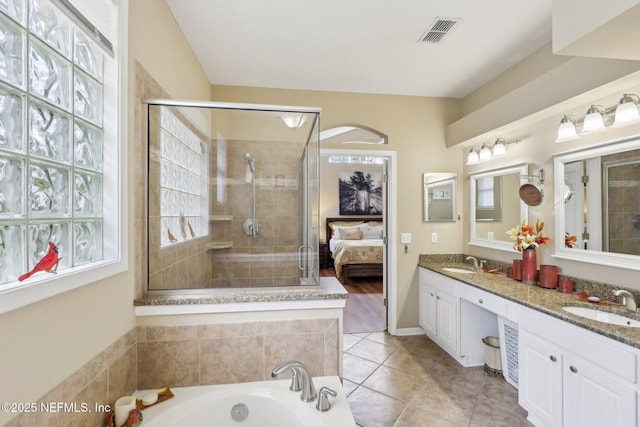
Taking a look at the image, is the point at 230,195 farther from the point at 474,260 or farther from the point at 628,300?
the point at 628,300

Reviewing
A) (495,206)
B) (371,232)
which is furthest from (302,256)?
(371,232)

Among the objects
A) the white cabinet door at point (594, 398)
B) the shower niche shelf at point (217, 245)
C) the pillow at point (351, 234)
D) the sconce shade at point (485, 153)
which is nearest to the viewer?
the white cabinet door at point (594, 398)

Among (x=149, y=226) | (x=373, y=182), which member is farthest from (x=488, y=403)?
(x=373, y=182)

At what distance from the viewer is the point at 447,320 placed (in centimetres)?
289

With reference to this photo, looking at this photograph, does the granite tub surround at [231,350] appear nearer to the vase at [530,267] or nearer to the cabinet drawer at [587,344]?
the cabinet drawer at [587,344]

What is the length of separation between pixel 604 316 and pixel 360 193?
6164 millimetres

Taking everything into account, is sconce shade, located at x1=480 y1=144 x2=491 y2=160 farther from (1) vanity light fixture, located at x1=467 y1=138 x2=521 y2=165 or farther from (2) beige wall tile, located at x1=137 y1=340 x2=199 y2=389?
(2) beige wall tile, located at x1=137 y1=340 x2=199 y2=389

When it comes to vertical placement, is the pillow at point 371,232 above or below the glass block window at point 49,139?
below

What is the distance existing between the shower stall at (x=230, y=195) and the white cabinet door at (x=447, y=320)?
151cm

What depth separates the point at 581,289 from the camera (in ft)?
7.00

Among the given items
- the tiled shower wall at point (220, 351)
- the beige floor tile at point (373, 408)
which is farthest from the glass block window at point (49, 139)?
the beige floor tile at point (373, 408)

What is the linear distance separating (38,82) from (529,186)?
3152 mm

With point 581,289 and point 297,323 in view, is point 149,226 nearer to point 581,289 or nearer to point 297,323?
point 297,323

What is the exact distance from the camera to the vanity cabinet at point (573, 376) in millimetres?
1390
